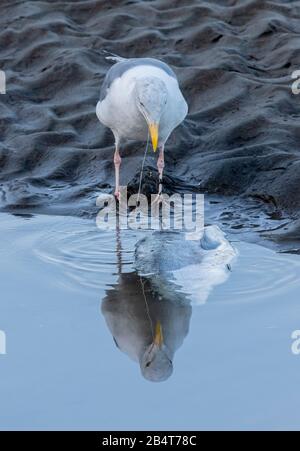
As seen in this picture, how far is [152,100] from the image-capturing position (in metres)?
6.55

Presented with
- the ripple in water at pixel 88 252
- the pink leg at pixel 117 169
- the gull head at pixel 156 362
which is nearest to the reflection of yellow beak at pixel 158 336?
the gull head at pixel 156 362

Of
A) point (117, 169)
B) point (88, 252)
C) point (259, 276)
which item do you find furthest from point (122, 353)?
point (117, 169)

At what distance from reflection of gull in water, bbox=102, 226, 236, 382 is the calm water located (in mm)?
42

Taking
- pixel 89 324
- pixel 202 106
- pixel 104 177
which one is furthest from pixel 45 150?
pixel 89 324

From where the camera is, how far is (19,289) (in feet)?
18.3

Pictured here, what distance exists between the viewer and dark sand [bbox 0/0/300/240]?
25.1 ft

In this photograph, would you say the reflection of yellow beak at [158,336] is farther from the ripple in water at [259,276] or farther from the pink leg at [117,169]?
the pink leg at [117,169]

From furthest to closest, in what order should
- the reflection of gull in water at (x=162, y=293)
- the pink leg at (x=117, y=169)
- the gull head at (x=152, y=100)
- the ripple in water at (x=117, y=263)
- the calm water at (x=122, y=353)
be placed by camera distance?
1. the pink leg at (x=117, y=169)
2. the gull head at (x=152, y=100)
3. the ripple in water at (x=117, y=263)
4. the reflection of gull in water at (x=162, y=293)
5. the calm water at (x=122, y=353)

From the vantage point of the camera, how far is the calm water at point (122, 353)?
13.5 ft

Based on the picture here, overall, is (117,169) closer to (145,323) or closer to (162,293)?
(162,293)

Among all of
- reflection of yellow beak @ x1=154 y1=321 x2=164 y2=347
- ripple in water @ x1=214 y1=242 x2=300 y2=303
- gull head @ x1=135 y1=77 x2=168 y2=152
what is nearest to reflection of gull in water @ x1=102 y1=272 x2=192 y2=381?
reflection of yellow beak @ x1=154 y1=321 x2=164 y2=347

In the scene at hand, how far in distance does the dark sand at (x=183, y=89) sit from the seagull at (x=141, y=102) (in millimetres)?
682

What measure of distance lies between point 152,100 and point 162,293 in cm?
154

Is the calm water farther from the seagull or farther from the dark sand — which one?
the dark sand
